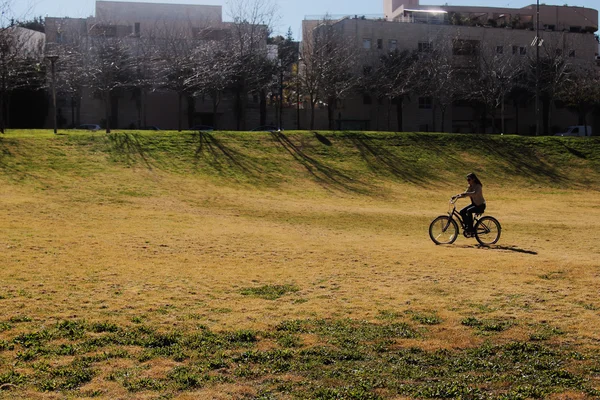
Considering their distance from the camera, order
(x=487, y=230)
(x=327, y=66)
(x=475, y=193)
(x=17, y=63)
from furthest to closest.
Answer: (x=327, y=66), (x=17, y=63), (x=487, y=230), (x=475, y=193)

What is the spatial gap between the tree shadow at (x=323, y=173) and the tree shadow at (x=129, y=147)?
25.8 feet

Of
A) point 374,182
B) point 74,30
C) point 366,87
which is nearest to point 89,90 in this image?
point 74,30

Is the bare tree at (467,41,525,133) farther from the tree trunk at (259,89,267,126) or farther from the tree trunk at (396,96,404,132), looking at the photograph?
the tree trunk at (259,89,267,126)

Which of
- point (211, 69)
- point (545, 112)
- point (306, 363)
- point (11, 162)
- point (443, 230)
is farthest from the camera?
point (545, 112)

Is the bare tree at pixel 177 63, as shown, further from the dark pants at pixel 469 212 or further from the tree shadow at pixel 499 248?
the tree shadow at pixel 499 248

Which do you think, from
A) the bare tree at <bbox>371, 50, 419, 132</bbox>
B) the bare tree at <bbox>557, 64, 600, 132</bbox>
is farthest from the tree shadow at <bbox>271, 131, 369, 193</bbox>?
the bare tree at <bbox>557, 64, 600, 132</bbox>

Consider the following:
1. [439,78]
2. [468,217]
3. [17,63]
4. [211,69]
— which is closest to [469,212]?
[468,217]

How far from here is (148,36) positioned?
188 ft

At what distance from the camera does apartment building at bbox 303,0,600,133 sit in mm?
63938

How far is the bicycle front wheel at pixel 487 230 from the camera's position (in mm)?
16938

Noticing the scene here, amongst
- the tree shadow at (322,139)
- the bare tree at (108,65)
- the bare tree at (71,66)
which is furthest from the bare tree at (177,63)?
the tree shadow at (322,139)

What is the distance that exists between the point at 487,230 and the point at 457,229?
705mm

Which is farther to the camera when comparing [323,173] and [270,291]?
[323,173]

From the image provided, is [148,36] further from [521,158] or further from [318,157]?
[521,158]
